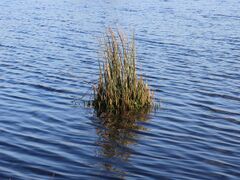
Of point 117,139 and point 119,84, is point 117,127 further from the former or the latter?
point 119,84

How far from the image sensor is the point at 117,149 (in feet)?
35.4

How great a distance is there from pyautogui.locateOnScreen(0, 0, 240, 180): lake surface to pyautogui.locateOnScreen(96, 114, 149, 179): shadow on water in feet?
0.07

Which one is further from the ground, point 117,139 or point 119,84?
point 119,84

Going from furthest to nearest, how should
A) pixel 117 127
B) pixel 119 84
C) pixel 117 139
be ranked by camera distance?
1. pixel 119 84
2. pixel 117 127
3. pixel 117 139

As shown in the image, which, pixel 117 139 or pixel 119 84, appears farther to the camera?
pixel 119 84

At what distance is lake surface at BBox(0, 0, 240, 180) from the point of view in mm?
9820

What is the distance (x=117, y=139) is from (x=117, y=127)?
3.00 feet

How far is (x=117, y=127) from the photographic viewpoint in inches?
487

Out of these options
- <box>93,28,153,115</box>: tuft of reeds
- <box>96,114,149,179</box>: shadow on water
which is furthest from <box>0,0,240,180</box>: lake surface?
<box>93,28,153,115</box>: tuft of reeds

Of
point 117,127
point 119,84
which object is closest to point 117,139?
point 117,127

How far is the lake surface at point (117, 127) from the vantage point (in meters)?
9.82

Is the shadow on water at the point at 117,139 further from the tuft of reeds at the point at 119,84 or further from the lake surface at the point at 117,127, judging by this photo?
the tuft of reeds at the point at 119,84

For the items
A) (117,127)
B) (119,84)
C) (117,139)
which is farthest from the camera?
(119,84)

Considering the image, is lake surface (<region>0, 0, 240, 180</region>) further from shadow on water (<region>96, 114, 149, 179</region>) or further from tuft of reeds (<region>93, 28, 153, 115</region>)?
tuft of reeds (<region>93, 28, 153, 115</region>)
